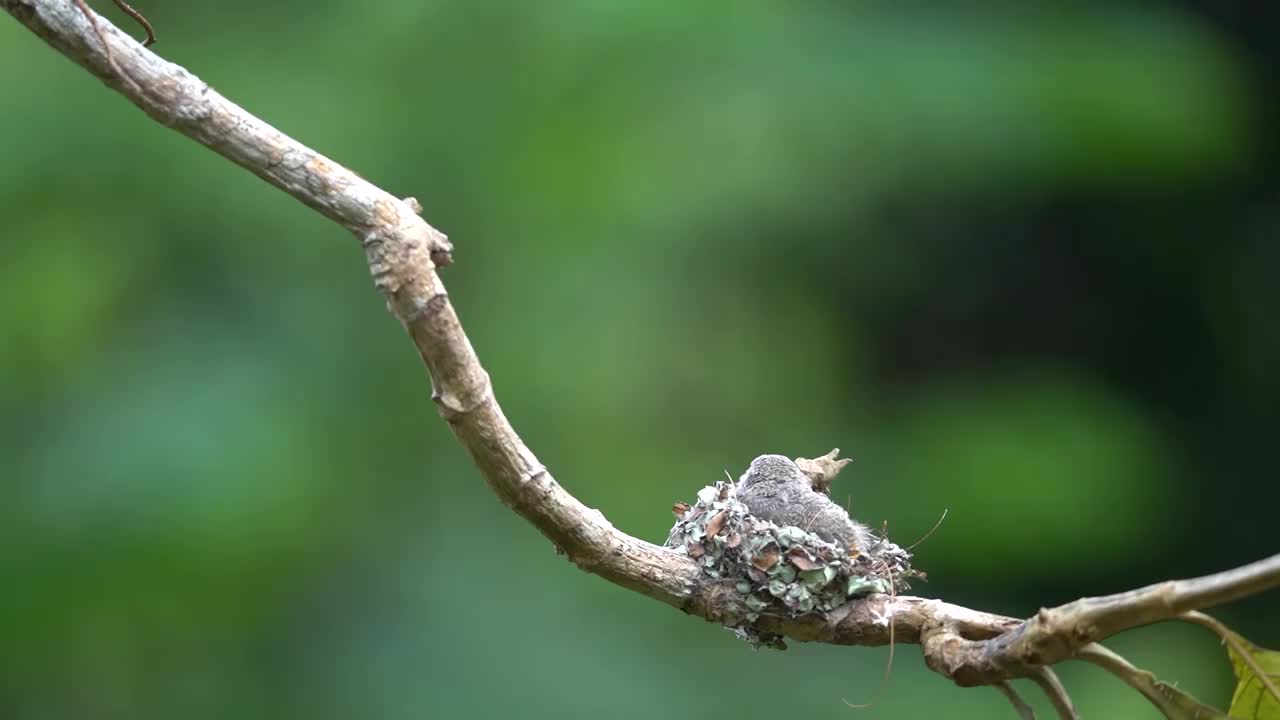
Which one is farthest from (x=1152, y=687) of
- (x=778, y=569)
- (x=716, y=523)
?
→ (x=716, y=523)

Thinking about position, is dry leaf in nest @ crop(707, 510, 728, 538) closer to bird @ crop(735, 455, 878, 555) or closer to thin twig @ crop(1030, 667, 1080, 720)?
bird @ crop(735, 455, 878, 555)

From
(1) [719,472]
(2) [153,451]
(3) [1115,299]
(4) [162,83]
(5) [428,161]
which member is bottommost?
(4) [162,83]

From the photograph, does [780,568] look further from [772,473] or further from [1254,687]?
[1254,687]

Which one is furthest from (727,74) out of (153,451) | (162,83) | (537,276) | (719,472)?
(162,83)

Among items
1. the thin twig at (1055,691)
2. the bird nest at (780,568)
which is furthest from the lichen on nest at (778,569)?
the thin twig at (1055,691)

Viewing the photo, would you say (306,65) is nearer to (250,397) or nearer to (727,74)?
(250,397)
